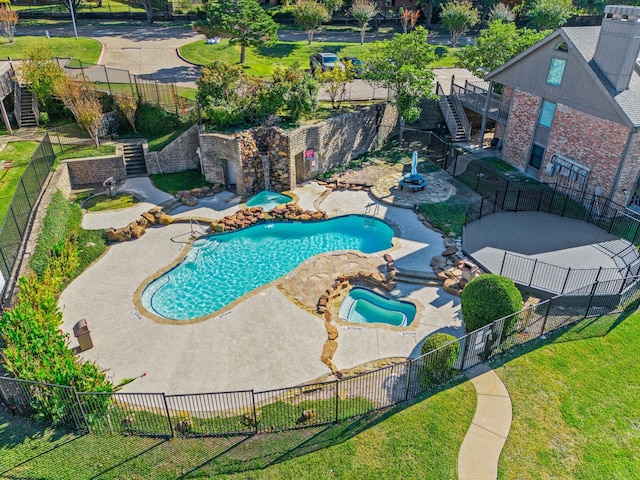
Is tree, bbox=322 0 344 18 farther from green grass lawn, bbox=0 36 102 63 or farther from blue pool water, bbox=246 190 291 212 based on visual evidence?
blue pool water, bbox=246 190 291 212

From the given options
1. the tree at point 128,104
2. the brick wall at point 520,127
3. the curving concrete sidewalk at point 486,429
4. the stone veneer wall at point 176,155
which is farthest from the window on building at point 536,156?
the tree at point 128,104

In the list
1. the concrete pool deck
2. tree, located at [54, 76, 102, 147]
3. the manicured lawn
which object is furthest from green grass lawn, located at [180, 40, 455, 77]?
the manicured lawn

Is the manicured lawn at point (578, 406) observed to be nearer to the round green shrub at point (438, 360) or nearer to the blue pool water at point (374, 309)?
the round green shrub at point (438, 360)

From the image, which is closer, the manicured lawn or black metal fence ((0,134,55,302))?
the manicured lawn

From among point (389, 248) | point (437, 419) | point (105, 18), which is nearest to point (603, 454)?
point (437, 419)

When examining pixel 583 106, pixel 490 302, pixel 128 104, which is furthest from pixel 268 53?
pixel 490 302

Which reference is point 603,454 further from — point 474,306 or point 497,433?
point 474,306

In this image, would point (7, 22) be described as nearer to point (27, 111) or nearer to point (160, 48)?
point (160, 48)
